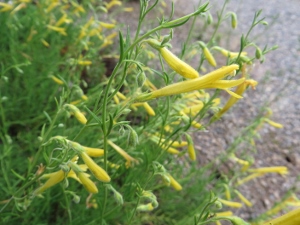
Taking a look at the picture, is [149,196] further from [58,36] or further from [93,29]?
[58,36]

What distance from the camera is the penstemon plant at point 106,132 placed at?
202cm

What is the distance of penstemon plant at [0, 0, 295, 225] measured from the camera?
2021 millimetres

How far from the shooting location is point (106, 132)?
173cm

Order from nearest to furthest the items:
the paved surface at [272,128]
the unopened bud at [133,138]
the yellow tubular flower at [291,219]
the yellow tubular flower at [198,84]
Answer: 1. the yellow tubular flower at [291,219]
2. the yellow tubular flower at [198,84]
3. the unopened bud at [133,138]
4. the paved surface at [272,128]

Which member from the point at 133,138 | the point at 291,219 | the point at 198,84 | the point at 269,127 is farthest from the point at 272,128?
the point at 291,219

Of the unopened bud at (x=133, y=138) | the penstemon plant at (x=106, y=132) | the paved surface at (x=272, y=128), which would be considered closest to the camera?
the unopened bud at (x=133, y=138)

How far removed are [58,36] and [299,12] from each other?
7.76m

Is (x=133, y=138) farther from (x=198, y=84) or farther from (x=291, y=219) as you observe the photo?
(x=291, y=219)

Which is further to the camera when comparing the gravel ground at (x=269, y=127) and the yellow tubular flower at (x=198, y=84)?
the gravel ground at (x=269, y=127)

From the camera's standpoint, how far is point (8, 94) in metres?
4.06

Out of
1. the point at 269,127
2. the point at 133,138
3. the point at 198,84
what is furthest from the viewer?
the point at 269,127

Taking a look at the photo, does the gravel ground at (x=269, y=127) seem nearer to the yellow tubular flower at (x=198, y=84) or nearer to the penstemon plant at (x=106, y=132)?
the penstemon plant at (x=106, y=132)

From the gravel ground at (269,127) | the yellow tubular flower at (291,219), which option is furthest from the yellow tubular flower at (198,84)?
the gravel ground at (269,127)

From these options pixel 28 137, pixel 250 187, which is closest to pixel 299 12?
pixel 250 187
